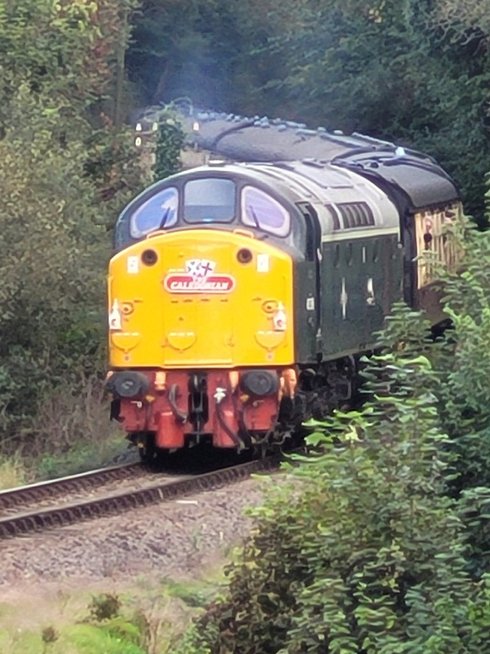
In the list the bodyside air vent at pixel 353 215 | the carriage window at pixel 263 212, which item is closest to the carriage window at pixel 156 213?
the carriage window at pixel 263 212

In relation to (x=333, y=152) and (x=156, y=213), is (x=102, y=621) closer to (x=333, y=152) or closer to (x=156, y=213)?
(x=156, y=213)

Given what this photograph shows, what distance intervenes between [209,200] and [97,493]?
10.3 ft

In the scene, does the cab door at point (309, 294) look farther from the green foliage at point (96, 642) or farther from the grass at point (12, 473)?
the green foliage at point (96, 642)

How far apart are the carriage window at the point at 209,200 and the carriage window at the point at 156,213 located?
0.14 m

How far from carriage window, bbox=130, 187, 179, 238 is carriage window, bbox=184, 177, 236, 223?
139 millimetres

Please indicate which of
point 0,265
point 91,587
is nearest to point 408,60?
point 0,265

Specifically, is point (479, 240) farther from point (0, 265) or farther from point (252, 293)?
point (0, 265)

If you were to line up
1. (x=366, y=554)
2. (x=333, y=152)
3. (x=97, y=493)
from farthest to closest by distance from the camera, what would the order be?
1. (x=333, y=152)
2. (x=97, y=493)
3. (x=366, y=554)

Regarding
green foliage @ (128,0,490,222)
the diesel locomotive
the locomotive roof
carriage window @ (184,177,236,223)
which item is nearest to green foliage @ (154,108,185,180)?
the locomotive roof

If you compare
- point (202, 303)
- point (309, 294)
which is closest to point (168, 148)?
point (309, 294)

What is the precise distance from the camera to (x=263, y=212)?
15656 mm

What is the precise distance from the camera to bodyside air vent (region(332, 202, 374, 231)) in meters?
16.7

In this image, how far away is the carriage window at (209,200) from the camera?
15.8 metres

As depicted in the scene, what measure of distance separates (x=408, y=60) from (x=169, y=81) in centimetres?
2279
